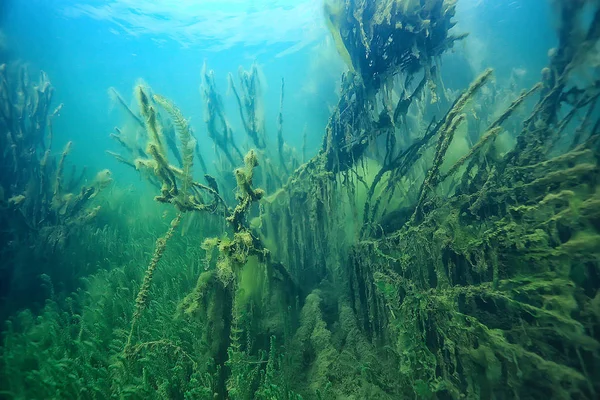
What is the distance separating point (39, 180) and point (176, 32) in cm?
2607

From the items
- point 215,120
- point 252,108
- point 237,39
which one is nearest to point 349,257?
point 252,108

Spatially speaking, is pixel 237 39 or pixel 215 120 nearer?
pixel 215 120

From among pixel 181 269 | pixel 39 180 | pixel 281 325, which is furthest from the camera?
pixel 39 180

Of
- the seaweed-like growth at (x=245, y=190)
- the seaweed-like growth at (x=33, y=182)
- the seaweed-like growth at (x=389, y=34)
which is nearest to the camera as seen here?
the seaweed-like growth at (x=245, y=190)

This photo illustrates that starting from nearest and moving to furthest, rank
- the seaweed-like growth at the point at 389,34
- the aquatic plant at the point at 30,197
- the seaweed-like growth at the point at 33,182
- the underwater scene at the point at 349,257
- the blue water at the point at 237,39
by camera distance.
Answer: the underwater scene at the point at 349,257 < the seaweed-like growth at the point at 389,34 < the aquatic plant at the point at 30,197 < the seaweed-like growth at the point at 33,182 < the blue water at the point at 237,39

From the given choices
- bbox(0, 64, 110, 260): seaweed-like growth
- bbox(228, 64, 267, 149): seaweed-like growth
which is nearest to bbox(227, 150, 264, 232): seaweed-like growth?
bbox(228, 64, 267, 149): seaweed-like growth

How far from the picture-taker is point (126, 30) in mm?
25812

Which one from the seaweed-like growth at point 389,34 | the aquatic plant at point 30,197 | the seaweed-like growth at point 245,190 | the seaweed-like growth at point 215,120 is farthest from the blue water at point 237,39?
the seaweed-like growth at point 245,190

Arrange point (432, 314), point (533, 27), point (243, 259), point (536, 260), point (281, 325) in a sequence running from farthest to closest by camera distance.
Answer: point (533, 27), point (281, 325), point (243, 259), point (432, 314), point (536, 260)

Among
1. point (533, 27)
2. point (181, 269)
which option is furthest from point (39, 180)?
point (533, 27)

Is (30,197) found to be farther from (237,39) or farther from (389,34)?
(237,39)

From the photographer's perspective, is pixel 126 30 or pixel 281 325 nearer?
pixel 281 325

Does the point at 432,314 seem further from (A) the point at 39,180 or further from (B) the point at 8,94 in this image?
(B) the point at 8,94

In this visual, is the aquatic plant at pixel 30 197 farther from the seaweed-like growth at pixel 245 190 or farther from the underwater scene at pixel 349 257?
the seaweed-like growth at pixel 245 190
